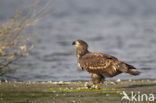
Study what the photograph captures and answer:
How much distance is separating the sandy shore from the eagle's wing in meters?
0.59

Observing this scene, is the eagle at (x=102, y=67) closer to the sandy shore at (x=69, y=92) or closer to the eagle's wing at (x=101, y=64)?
the eagle's wing at (x=101, y=64)

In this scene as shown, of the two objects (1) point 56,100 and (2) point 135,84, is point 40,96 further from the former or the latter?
(2) point 135,84

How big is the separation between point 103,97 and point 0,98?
9.18 feet

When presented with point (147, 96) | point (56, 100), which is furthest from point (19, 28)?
point (147, 96)

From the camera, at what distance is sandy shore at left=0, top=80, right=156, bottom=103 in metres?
12.8

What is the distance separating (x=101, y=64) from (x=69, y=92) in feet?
4.80

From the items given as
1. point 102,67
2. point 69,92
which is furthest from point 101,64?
point 69,92

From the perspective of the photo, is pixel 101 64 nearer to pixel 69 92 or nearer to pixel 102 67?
pixel 102 67

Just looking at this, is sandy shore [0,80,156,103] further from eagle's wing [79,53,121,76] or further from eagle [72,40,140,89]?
eagle's wing [79,53,121,76]

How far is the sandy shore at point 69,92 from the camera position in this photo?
503 inches

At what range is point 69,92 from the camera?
1435 cm

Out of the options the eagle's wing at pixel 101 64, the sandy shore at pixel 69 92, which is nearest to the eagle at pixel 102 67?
the eagle's wing at pixel 101 64

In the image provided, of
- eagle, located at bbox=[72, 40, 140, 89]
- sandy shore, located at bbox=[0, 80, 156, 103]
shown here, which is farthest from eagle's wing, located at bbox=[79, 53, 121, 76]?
sandy shore, located at bbox=[0, 80, 156, 103]

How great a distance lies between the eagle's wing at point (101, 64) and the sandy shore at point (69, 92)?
0.59 metres
